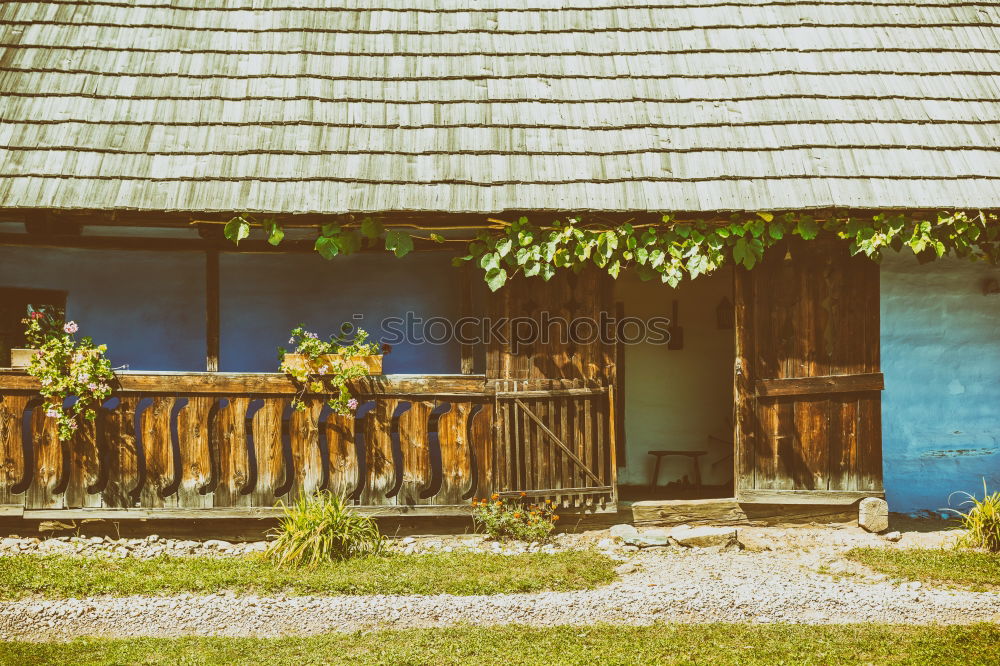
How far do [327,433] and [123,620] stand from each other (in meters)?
2.15

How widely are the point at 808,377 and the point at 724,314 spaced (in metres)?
2.04

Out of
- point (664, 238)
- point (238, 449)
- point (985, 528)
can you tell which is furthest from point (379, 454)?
point (985, 528)

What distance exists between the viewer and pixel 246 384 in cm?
701

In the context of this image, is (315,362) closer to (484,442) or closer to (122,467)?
(484,442)

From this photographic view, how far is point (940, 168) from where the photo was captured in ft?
23.4

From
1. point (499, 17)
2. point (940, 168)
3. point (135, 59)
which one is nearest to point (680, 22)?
point (499, 17)

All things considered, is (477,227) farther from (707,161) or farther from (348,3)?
(348,3)

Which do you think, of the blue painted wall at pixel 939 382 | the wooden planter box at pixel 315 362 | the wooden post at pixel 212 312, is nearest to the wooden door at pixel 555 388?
the wooden planter box at pixel 315 362

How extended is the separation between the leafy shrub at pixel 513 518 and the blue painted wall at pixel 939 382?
312 cm

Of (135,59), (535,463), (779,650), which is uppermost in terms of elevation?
(135,59)

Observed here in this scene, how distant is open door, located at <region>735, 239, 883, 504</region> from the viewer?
732 centimetres

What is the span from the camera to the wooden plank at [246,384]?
696cm

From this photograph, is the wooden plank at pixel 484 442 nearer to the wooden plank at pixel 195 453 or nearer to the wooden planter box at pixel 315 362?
the wooden planter box at pixel 315 362

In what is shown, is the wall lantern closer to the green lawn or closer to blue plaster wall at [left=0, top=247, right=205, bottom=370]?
the green lawn
